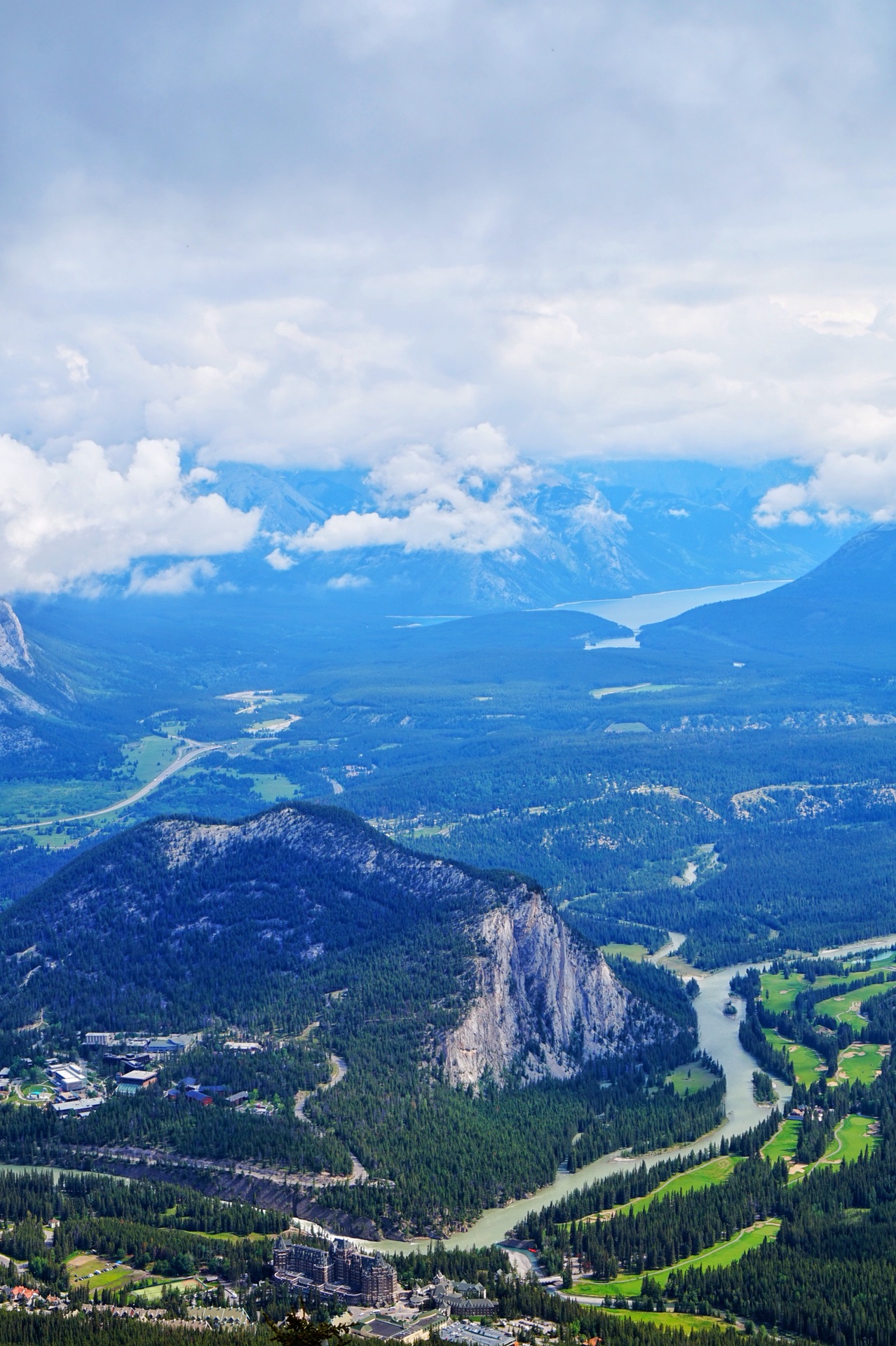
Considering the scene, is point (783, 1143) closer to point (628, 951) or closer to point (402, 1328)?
point (402, 1328)

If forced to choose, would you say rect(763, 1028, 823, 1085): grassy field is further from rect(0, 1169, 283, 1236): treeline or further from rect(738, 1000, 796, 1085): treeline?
rect(0, 1169, 283, 1236): treeline

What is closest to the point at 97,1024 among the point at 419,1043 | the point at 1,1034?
the point at 1,1034

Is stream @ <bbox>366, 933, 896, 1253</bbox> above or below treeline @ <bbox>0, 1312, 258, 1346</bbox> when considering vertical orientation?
above

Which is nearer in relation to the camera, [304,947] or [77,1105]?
[77,1105]

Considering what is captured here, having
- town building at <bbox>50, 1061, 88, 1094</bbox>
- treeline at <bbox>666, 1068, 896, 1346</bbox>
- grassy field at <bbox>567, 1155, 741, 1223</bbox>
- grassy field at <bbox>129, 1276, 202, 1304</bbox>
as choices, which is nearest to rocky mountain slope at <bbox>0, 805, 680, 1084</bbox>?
town building at <bbox>50, 1061, 88, 1094</bbox>

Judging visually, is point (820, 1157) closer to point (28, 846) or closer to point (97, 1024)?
point (97, 1024)

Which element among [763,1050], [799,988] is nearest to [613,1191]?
[763,1050]

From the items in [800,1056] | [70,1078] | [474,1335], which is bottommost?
[474,1335]

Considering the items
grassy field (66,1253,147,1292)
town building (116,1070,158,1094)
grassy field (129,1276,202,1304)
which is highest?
town building (116,1070,158,1094)
